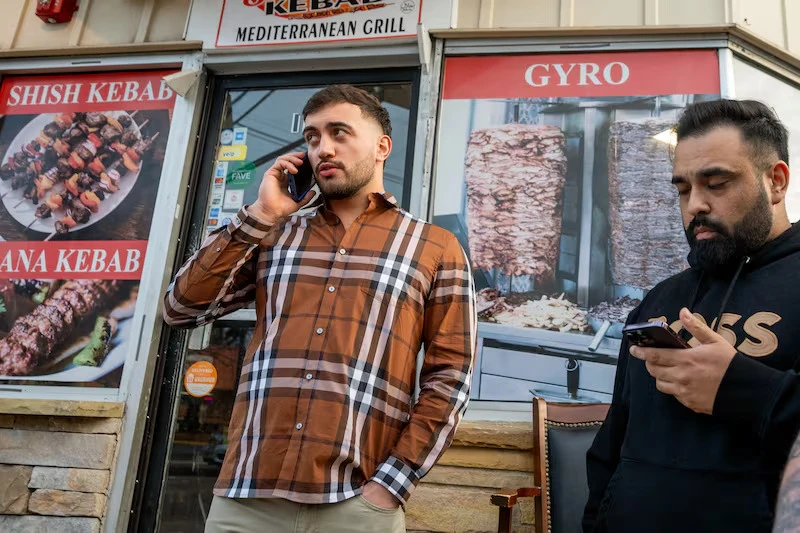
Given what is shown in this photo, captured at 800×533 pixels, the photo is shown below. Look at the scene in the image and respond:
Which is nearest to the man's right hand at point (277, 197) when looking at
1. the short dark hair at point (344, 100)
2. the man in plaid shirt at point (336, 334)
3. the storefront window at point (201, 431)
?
the man in plaid shirt at point (336, 334)

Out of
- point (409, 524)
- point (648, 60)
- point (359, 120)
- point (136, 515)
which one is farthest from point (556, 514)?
point (648, 60)

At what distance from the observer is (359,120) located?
6.78 ft

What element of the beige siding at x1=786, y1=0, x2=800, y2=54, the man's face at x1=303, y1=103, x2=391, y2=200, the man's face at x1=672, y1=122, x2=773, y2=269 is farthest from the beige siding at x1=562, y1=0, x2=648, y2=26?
the man's face at x1=672, y1=122, x2=773, y2=269

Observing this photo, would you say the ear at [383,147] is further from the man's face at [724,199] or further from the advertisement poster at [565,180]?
the advertisement poster at [565,180]

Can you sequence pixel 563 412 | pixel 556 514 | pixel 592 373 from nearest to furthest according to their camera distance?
1. pixel 556 514
2. pixel 563 412
3. pixel 592 373

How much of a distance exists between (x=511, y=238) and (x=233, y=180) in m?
1.63

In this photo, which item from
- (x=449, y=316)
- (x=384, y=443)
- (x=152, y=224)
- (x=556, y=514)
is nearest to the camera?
(x=384, y=443)

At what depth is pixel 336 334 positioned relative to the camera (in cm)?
174

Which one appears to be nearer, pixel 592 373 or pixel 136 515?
pixel 592 373

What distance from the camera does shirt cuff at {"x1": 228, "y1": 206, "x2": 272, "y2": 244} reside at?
188 cm

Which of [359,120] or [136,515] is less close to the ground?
[359,120]

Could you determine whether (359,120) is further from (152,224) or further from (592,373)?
(152,224)

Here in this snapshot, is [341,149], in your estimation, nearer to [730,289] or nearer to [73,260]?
[730,289]

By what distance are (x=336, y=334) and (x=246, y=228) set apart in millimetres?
Result: 425
